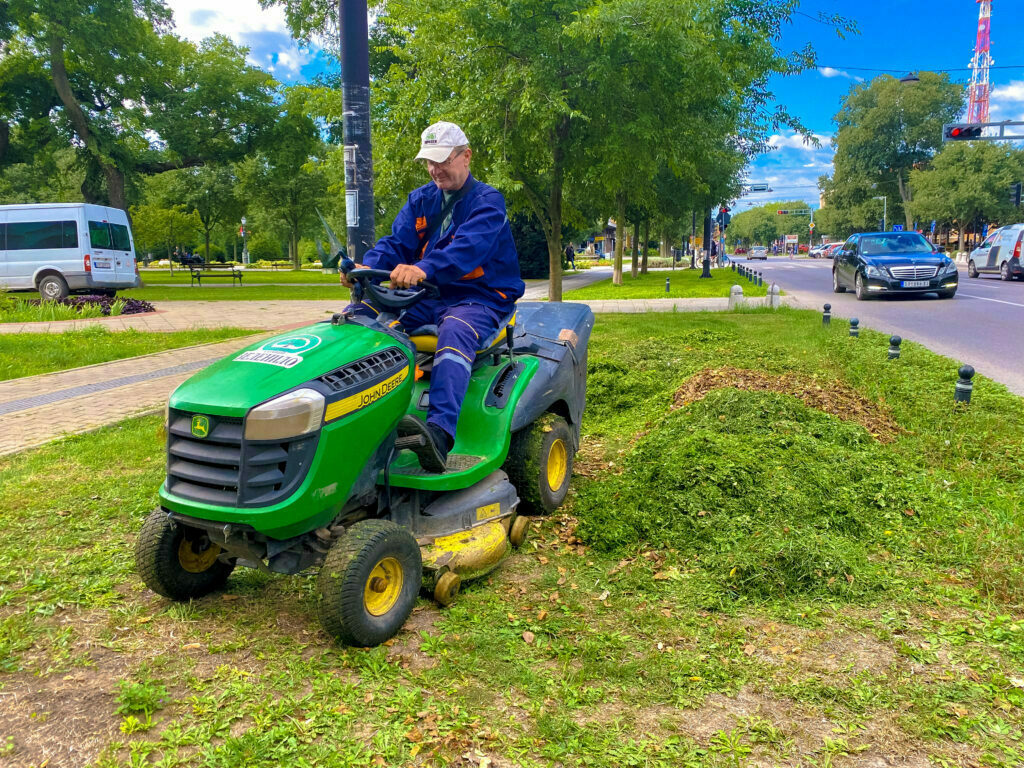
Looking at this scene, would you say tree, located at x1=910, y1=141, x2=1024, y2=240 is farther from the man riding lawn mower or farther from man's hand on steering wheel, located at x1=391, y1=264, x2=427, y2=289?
Result: man's hand on steering wheel, located at x1=391, y1=264, x2=427, y2=289

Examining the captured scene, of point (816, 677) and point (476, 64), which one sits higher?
point (476, 64)

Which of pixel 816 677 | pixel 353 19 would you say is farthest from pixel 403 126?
pixel 816 677

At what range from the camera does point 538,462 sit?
4152 mm

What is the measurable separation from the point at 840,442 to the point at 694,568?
2.22 meters

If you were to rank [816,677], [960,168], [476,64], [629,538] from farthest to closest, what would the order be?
[960,168] → [476,64] → [629,538] → [816,677]

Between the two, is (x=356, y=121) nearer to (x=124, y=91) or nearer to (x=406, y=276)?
(x=406, y=276)

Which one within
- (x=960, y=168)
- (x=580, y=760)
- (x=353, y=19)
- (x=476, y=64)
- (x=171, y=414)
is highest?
(x=960, y=168)

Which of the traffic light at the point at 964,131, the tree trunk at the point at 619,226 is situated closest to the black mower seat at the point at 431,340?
the tree trunk at the point at 619,226

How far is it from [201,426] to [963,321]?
46.7ft

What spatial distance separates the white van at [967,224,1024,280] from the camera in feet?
80.6

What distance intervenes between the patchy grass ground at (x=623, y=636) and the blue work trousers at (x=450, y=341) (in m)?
0.90

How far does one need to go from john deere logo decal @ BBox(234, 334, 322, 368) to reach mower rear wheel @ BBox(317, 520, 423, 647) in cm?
73

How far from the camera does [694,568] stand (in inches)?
145

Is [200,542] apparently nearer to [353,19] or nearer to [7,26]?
[353,19]
